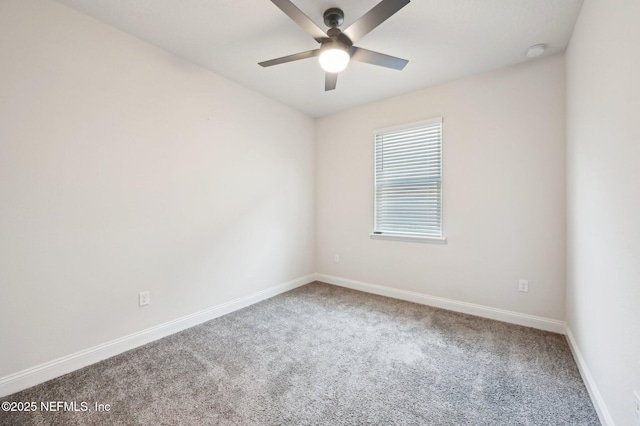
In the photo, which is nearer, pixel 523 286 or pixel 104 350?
pixel 104 350

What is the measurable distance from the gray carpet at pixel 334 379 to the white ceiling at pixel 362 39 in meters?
2.58

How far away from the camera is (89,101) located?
2025 mm

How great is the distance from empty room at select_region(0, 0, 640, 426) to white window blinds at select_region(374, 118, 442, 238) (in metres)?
A: 0.03

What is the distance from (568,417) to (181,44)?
382 centimetres

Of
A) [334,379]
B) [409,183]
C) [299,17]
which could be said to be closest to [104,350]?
[334,379]

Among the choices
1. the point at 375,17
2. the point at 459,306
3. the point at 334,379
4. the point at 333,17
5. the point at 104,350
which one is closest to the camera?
the point at 375,17

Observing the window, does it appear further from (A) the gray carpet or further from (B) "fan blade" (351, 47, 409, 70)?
(B) "fan blade" (351, 47, 409, 70)

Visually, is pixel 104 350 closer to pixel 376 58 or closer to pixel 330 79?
pixel 330 79

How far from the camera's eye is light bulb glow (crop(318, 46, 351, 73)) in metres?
1.90

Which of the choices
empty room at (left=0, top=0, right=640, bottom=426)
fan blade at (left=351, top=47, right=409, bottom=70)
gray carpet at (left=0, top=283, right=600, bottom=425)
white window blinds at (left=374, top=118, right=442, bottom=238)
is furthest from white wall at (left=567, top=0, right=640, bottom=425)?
white window blinds at (left=374, top=118, right=442, bottom=238)

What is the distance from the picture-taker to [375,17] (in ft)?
5.25

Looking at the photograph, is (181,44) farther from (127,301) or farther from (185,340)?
(185,340)

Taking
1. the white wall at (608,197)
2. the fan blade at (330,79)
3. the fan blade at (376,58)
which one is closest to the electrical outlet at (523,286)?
the white wall at (608,197)

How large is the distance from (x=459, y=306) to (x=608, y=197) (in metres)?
1.92
